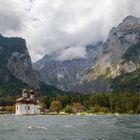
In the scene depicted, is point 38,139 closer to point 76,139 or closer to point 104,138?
point 76,139

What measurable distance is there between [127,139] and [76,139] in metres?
7.91

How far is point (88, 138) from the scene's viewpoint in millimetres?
63906

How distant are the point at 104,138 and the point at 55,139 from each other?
7.93m

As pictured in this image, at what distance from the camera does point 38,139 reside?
204 ft

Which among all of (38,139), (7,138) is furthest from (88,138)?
(7,138)

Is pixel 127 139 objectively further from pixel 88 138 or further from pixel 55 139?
pixel 55 139

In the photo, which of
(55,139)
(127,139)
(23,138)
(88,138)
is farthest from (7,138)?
(127,139)

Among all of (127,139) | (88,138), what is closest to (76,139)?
(88,138)

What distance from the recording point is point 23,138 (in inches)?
2509

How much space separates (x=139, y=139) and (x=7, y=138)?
20.6 meters

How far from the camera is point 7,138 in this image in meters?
63.0

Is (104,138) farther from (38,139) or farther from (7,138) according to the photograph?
(7,138)

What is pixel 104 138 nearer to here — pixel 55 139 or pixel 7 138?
pixel 55 139

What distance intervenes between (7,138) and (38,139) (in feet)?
16.4
